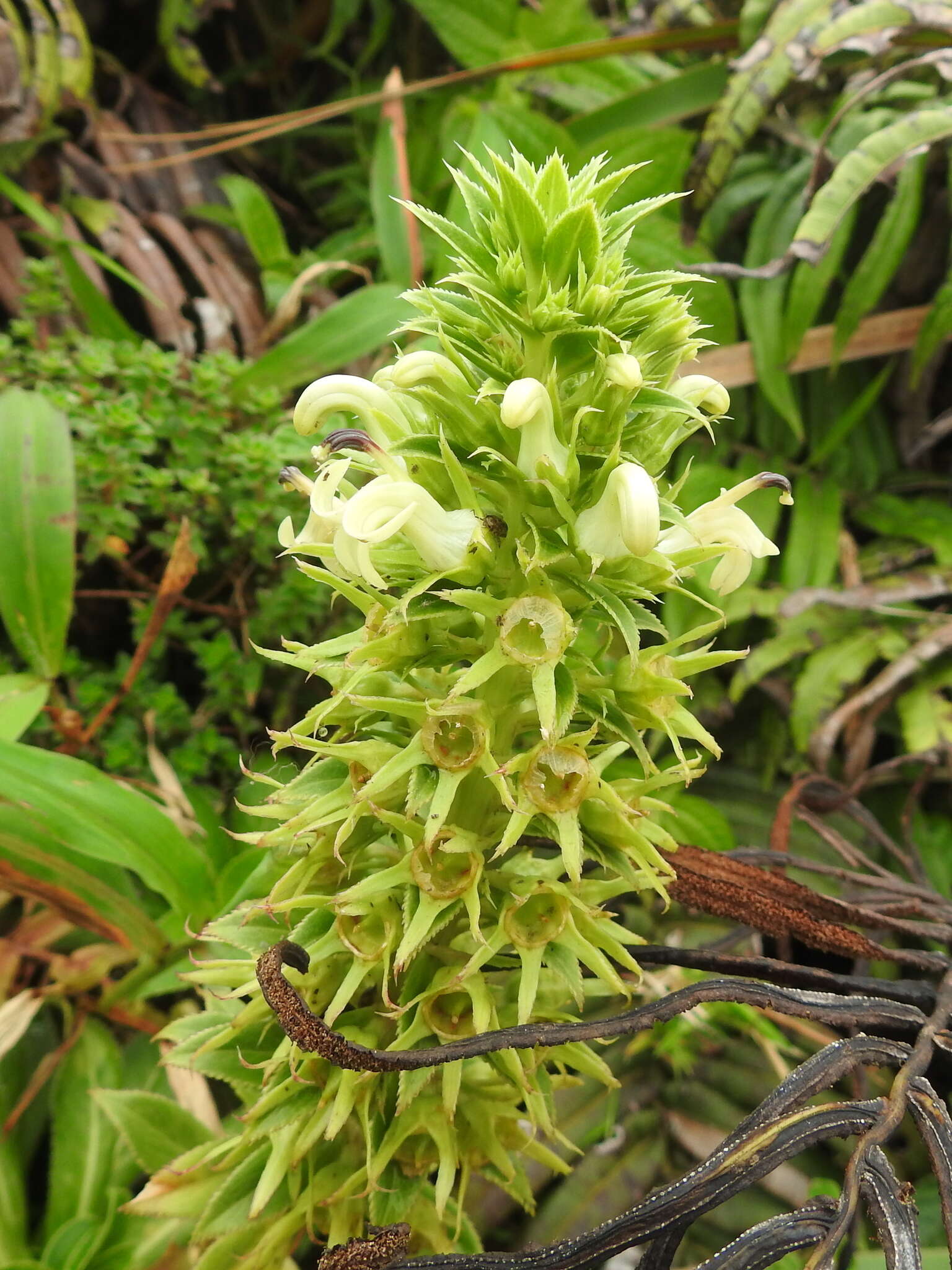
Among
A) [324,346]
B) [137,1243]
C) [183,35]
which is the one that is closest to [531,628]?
[137,1243]

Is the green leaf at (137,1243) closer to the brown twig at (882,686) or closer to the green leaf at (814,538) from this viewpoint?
the brown twig at (882,686)

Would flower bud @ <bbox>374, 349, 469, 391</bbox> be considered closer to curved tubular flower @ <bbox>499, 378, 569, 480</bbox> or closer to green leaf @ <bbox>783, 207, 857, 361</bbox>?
curved tubular flower @ <bbox>499, 378, 569, 480</bbox>

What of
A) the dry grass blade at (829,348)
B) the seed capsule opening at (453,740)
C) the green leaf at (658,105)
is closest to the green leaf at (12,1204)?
the seed capsule opening at (453,740)

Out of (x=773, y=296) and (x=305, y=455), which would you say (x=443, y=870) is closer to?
(x=305, y=455)

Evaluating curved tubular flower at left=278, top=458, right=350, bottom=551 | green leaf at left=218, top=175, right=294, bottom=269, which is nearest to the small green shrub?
green leaf at left=218, top=175, right=294, bottom=269

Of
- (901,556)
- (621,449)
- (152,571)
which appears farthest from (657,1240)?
(901,556)

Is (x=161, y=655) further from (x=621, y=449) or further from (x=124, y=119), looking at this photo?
(x=124, y=119)
